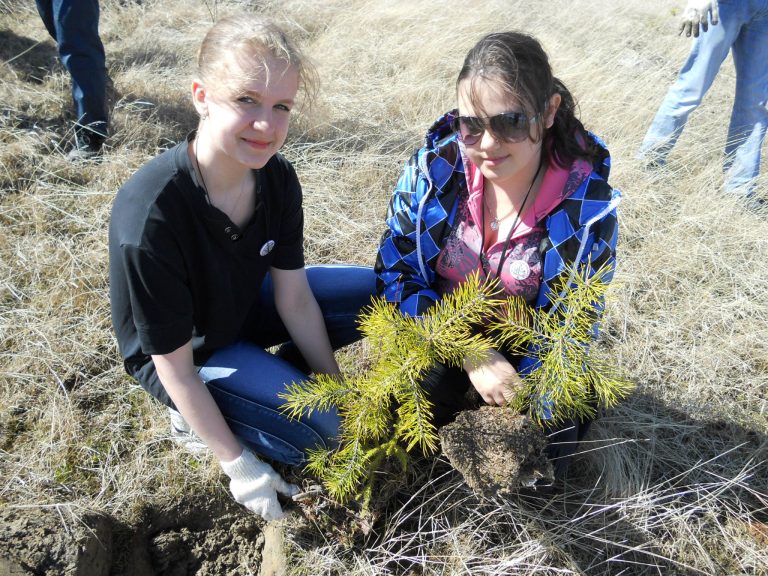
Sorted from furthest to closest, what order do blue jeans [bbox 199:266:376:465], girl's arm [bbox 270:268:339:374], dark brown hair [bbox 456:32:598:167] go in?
girl's arm [bbox 270:268:339:374], blue jeans [bbox 199:266:376:465], dark brown hair [bbox 456:32:598:167]

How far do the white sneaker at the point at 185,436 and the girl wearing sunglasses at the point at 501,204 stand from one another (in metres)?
0.80

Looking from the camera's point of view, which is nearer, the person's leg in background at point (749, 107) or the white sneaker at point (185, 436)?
the white sneaker at point (185, 436)

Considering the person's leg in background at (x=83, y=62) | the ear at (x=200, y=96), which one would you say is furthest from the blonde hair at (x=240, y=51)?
the person's leg in background at (x=83, y=62)

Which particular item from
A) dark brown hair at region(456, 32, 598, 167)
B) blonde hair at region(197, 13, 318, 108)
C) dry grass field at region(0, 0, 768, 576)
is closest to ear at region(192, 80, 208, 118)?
blonde hair at region(197, 13, 318, 108)

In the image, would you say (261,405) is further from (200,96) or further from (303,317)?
(200,96)

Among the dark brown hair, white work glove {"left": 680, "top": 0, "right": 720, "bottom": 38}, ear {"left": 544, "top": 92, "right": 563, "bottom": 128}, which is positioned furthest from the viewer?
white work glove {"left": 680, "top": 0, "right": 720, "bottom": 38}

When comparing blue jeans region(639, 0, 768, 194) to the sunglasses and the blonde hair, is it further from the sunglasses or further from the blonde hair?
the blonde hair

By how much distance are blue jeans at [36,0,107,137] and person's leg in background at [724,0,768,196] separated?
141 inches

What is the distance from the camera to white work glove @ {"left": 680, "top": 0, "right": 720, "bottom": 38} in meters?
3.01

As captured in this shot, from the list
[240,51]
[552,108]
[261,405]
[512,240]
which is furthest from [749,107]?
[261,405]

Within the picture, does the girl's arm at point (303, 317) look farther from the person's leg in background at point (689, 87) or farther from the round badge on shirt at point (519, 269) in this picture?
the person's leg in background at point (689, 87)

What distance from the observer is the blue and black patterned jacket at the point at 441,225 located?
1.68 metres

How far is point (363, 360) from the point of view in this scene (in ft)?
7.41

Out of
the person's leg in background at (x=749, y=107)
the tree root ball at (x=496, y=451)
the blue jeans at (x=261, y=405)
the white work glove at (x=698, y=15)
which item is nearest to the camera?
the tree root ball at (x=496, y=451)
